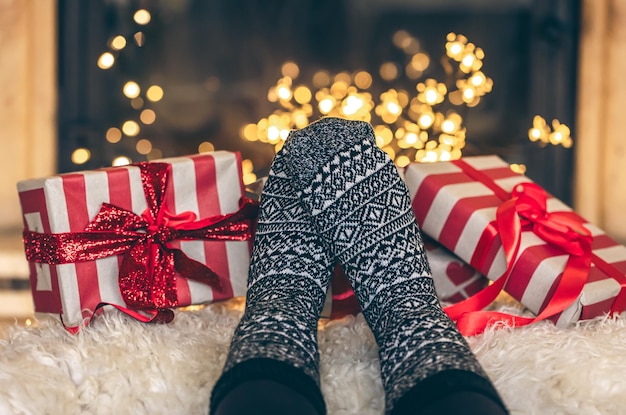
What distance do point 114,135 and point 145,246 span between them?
85 centimetres

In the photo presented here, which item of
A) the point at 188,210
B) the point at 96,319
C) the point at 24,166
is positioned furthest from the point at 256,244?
the point at 24,166

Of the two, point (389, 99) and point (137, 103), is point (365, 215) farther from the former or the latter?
point (137, 103)

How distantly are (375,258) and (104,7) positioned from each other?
1113mm

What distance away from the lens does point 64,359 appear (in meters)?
0.71

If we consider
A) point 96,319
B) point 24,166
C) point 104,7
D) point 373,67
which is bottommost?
point 96,319

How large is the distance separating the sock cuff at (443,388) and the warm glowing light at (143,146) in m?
1.23

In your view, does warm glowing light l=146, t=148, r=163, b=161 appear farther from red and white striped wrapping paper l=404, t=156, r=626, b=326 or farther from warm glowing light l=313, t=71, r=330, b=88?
red and white striped wrapping paper l=404, t=156, r=626, b=326

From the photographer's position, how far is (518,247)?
0.92 meters

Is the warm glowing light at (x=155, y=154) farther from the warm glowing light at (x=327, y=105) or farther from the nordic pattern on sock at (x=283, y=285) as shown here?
the nordic pattern on sock at (x=283, y=285)

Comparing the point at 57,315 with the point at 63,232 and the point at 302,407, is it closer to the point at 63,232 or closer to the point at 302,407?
the point at 63,232

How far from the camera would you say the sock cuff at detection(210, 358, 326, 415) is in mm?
554

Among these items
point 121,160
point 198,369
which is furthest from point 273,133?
point 198,369

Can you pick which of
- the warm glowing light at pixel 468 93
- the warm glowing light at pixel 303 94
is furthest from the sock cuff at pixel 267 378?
the warm glowing light at pixel 303 94

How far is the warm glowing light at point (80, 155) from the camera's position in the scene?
162 cm
